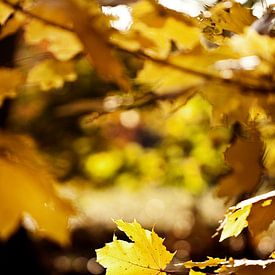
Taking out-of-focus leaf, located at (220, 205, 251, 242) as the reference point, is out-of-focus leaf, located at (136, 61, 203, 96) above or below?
above

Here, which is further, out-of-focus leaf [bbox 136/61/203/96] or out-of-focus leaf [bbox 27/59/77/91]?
out-of-focus leaf [bbox 27/59/77/91]

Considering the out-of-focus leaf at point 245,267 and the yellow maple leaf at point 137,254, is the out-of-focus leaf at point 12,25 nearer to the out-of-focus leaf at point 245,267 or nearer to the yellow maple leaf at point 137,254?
the yellow maple leaf at point 137,254

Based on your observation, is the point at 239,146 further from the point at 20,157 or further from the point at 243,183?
the point at 20,157

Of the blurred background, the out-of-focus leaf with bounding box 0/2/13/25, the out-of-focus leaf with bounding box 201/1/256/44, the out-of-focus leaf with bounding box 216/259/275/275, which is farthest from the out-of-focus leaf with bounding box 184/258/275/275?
the blurred background

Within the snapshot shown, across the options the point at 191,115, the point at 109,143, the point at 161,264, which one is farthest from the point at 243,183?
the point at 109,143

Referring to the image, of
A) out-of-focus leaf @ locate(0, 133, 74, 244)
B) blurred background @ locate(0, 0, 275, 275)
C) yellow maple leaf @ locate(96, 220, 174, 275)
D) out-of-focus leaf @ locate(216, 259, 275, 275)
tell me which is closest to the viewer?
out-of-focus leaf @ locate(0, 133, 74, 244)

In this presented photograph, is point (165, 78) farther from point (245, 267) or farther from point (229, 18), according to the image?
point (245, 267)

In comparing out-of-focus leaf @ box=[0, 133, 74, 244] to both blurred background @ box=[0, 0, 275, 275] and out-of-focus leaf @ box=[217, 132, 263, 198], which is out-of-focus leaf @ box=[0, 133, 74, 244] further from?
blurred background @ box=[0, 0, 275, 275]

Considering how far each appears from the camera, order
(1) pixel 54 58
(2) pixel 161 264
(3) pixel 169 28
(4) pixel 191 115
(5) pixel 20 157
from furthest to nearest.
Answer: (4) pixel 191 115
(1) pixel 54 58
(3) pixel 169 28
(2) pixel 161 264
(5) pixel 20 157
